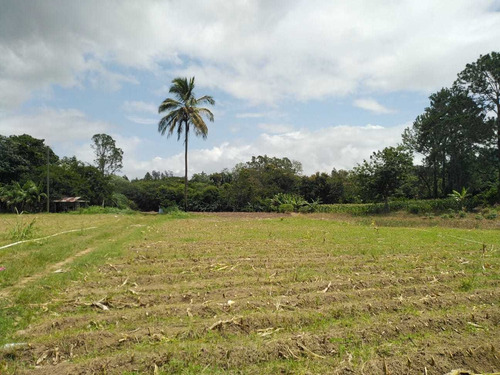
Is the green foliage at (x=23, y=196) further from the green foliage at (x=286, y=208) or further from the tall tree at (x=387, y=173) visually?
the tall tree at (x=387, y=173)

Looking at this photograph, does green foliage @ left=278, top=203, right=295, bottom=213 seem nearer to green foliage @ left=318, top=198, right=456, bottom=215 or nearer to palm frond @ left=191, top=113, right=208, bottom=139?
→ green foliage @ left=318, top=198, right=456, bottom=215

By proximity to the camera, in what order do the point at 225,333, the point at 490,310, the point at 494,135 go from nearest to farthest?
the point at 225,333
the point at 490,310
the point at 494,135

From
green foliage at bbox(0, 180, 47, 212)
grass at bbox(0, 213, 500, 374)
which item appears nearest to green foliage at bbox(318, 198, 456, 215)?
grass at bbox(0, 213, 500, 374)

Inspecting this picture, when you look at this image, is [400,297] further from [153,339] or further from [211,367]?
[153,339]

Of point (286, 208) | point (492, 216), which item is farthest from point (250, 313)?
point (286, 208)

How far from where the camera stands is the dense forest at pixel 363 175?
92.3 ft

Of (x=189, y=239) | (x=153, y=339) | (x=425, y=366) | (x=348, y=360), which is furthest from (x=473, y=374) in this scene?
(x=189, y=239)

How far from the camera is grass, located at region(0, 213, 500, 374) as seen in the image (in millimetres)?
3066

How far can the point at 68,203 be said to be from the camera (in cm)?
3566

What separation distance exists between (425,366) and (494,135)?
109 ft

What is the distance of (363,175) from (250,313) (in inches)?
1056

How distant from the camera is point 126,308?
4.42m

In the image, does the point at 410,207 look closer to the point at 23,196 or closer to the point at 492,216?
the point at 492,216

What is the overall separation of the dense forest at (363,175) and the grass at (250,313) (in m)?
23.0
